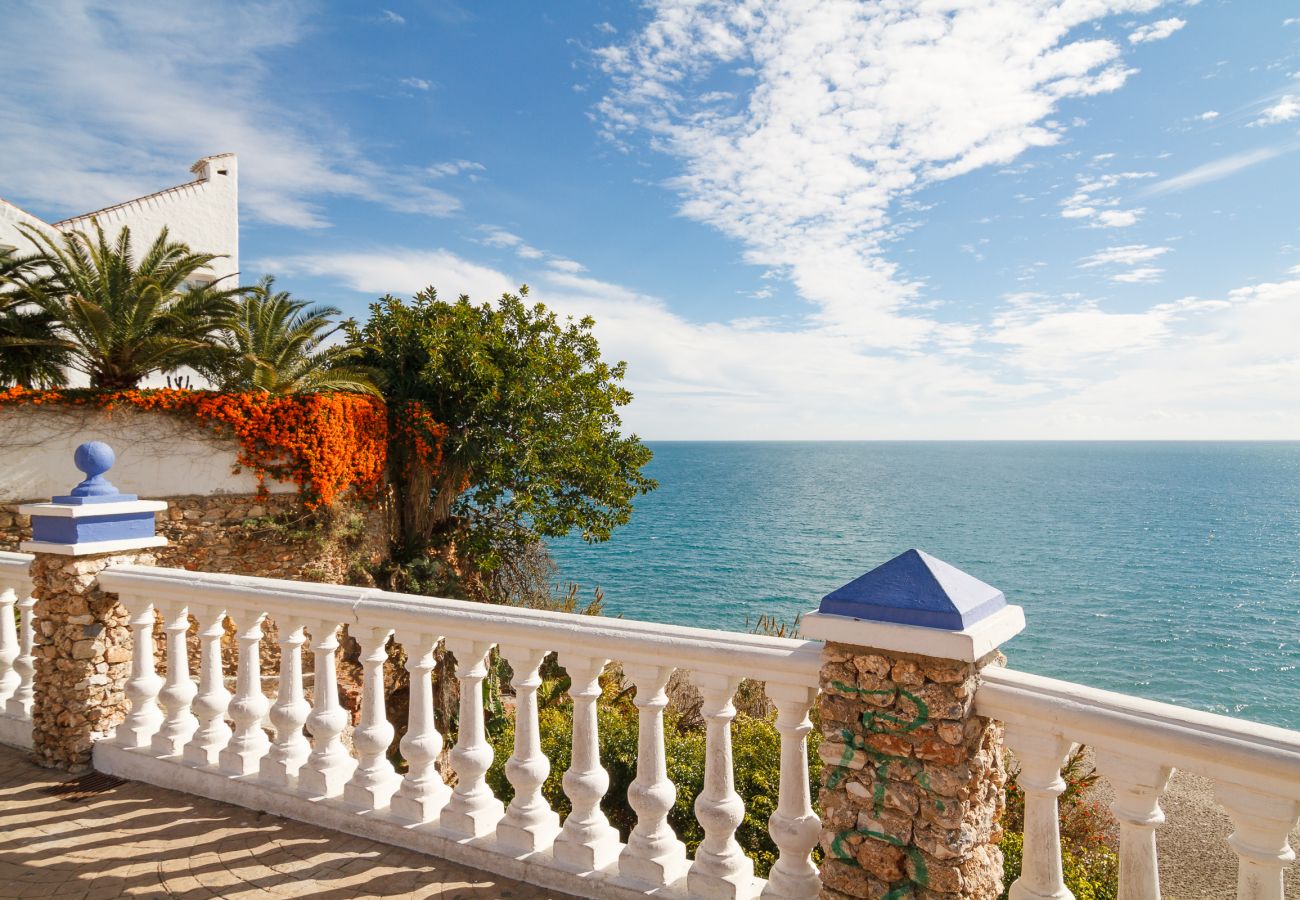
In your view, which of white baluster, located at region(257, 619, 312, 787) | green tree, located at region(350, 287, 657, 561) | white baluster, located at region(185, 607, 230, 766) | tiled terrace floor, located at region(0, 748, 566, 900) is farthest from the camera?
green tree, located at region(350, 287, 657, 561)

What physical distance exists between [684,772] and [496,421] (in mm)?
6574

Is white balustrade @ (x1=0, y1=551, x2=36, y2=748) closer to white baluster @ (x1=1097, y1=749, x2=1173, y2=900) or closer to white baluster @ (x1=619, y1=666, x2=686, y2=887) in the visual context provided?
A: white baluster @ (x1=619, y1=666, x2=686, y2=887)

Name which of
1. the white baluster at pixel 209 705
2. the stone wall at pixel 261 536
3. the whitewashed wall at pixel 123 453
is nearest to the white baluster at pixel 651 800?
the white baluster at pixel 209 705

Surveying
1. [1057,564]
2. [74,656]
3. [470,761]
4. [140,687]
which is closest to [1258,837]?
[470,761]

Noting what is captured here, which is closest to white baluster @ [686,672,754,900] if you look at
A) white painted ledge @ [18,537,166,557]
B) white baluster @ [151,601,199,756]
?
white baluster @ [151,601,199,756]

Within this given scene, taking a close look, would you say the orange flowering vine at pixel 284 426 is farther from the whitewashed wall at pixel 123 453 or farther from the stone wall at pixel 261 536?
the stone wall at pixel 261 536

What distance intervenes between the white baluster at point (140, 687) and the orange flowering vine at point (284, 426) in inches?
275

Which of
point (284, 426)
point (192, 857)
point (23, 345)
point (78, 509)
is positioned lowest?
point (192, 857)

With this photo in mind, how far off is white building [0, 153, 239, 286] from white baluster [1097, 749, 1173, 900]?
16799 mm

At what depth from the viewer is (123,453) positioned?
31.1ft

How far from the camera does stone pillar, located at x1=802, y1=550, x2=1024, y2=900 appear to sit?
6.40 ft

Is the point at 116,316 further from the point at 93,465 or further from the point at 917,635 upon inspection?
the point at 917,635

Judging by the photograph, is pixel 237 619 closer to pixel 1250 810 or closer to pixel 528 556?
pixel 1250 810

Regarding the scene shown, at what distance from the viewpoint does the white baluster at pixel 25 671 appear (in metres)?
4.09
